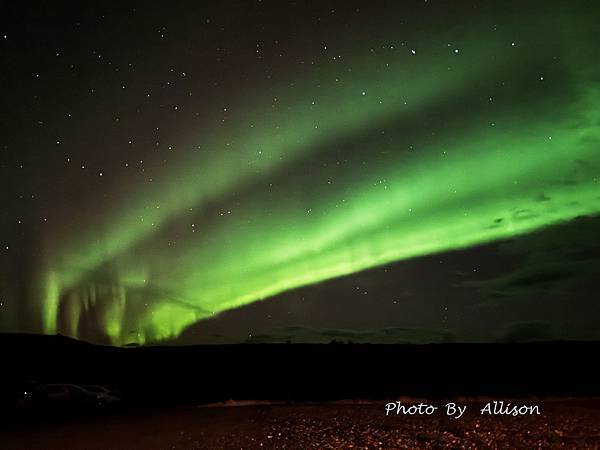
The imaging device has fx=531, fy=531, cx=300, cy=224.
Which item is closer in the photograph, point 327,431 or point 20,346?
point 327,431

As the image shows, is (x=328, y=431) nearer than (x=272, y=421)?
Yes

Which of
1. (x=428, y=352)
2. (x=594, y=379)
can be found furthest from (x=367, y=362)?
(x=594, y=379)

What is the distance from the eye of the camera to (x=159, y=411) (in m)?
16.9

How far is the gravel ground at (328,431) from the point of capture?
396 inches

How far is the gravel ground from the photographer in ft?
33.0

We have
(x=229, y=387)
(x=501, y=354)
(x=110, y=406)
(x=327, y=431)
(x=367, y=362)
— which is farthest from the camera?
(x=501, y=354)

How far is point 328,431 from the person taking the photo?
11391 millimetres

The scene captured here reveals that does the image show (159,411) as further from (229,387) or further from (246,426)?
(229,387)

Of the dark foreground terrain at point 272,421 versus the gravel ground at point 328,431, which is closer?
the gravel ground at point 328,431

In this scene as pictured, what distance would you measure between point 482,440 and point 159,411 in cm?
1063

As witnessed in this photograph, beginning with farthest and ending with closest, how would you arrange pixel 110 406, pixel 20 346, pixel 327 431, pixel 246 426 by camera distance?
pixel 20 346 < pixel 110 406 < pixel 246 426 < pixel 327 431

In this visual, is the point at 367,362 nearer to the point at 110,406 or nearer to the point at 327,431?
the point at 110,406

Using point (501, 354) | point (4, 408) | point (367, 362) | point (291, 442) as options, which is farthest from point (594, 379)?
point (4, 408)

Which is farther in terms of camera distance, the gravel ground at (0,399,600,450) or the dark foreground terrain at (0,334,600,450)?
the dark foreground terrain at (0,334,600,450)
